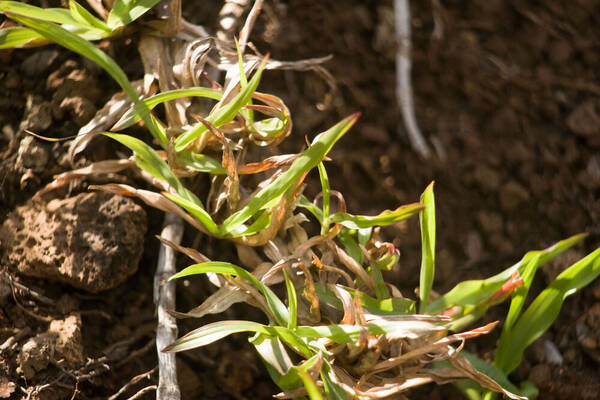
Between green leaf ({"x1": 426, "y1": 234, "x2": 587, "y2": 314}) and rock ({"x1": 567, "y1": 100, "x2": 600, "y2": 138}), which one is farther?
rock ({"x1": 567, "y1": 100, "x2": 600, "y2": 138})

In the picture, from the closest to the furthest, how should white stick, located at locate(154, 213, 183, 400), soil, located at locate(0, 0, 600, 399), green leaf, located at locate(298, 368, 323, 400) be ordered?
green leaf, located at locate(298, 368, 323, 400), white stick, located at locate(154, 213, 183, 400), soil, located at locate(0, 0, 600, 399)

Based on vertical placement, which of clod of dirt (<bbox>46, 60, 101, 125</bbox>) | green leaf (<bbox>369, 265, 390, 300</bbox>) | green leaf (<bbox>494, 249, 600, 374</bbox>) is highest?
clod of dirt (<bbox>46, 60, 101, 125</bbox>)

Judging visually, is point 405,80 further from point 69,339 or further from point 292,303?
point 69,339

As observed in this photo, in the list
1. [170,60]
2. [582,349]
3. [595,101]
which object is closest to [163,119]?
[170,60]

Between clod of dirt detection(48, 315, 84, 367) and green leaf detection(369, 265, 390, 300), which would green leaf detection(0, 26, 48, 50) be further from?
green leaf detection(369, 265, 390, 300)

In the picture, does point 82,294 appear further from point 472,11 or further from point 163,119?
point 472,11

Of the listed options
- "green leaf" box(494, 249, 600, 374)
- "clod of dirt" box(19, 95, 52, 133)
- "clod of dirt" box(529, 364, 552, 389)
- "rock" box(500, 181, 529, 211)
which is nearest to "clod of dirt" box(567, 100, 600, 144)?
"rock" box(500, 181, 529, 211)

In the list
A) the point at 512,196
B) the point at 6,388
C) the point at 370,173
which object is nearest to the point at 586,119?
the point at 512,196
